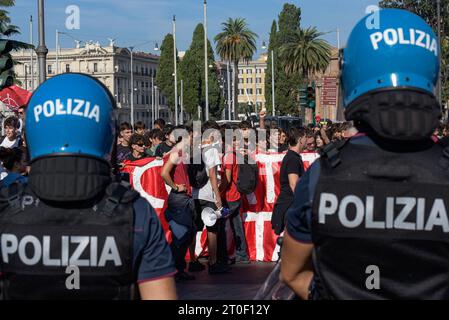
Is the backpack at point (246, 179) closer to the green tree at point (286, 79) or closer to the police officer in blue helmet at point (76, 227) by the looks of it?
the police officer in blue helmet at point (76, 227)

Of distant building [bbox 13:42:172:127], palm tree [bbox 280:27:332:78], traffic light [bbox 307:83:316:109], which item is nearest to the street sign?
traffic light [bbox 307:83:316:109]

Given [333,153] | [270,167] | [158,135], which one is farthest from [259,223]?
[333,153]

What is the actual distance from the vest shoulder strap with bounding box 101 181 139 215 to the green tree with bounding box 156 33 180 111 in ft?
353

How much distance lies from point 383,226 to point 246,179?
26.4ft

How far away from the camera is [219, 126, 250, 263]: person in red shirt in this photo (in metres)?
10.6

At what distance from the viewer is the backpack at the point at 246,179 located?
418 inches

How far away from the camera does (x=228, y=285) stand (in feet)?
30.7

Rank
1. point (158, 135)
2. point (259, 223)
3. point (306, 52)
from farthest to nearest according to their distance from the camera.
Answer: point (306, 52)
point (158, 135)
point (259, 223)

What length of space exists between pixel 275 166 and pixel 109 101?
897 centimetres

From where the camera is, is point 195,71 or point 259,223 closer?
point 259,223

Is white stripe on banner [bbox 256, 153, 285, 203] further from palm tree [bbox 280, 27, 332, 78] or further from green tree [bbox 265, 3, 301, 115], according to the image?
green tree [bbox 265, 3, 301, 115]

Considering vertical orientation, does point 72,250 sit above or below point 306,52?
below

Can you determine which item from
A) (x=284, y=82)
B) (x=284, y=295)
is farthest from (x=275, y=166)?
(x=284, y=82)

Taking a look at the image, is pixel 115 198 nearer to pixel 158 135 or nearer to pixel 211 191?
pixel 211 191
